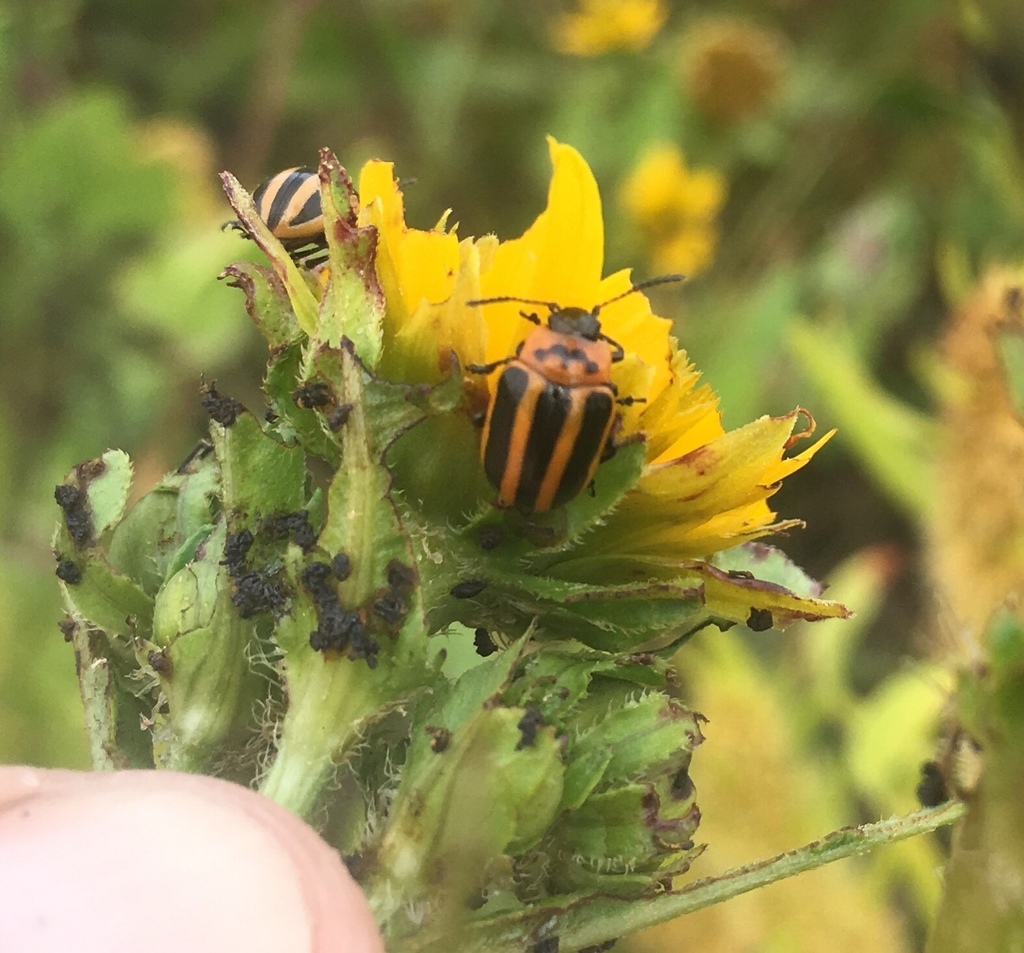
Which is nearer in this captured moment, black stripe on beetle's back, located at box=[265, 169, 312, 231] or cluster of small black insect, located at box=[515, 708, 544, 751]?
cluster of small black insect, located at box=[515, 708, 544, 751]

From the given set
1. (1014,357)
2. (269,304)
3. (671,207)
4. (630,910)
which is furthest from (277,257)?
(671,207)

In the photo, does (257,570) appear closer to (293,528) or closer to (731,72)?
(293,528)

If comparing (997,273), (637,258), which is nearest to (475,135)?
(637,258)

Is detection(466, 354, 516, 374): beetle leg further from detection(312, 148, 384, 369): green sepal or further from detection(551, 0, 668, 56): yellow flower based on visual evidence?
detection(551, 0, 668, 56): yellow flower

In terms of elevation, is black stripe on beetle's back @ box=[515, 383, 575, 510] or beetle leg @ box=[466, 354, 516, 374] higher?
beetle leg @ box=[466, 354, 516, 374]

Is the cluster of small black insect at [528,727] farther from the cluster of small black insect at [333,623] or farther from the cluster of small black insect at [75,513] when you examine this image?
the cluster of small black insect at [75,513]

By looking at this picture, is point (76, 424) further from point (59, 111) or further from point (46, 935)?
point (46, 935)

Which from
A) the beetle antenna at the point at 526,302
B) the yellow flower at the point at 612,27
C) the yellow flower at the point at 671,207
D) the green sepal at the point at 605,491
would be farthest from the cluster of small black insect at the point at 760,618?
the yellow flower at the point at 612,27

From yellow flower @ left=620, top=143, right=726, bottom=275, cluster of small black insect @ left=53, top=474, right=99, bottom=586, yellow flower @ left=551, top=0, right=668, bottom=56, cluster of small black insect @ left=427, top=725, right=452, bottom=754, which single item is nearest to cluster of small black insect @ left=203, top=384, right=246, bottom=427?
cluster of small black insect @ left=53, top=474, right=99, bottom=586
